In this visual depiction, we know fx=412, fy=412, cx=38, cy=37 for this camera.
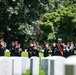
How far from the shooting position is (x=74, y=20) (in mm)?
44344

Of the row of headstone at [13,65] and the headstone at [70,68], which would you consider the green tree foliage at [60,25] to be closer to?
the row of headstone at [13,65]

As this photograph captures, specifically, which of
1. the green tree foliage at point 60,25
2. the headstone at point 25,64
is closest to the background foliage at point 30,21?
the green tree foliage at point 60,25

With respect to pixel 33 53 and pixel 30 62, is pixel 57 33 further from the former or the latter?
pixel 30 62

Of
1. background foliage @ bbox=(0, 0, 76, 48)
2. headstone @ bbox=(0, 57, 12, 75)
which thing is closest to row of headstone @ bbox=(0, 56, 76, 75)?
headstone @ bbox=(0, 57, 12, 75)

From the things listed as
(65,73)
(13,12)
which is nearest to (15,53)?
(13,12)

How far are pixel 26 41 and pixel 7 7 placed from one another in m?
5.41

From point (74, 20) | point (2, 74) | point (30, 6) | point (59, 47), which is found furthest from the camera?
point (74, 20)

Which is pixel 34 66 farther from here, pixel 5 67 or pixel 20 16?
pixel 20 16

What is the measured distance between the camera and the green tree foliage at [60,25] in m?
44.7

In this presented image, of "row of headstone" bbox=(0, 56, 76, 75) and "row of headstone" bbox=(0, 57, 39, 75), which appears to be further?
"row of headstone" bbox=(0, 57, 39, 75)

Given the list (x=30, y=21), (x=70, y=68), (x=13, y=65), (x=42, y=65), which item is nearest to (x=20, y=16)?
(x=30, y=21)

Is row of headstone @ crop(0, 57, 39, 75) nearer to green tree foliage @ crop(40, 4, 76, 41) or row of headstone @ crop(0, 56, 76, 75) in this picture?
row of headstone @ crop(0, 56, 76, 75)

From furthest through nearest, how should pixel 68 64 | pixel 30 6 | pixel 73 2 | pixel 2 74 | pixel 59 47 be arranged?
1. pixel 73 2
2. pixel 30 6
3. pixel 59 47
4. pixel 2 74
5. pixel 68 64

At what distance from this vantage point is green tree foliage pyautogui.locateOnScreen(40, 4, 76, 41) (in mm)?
44656
